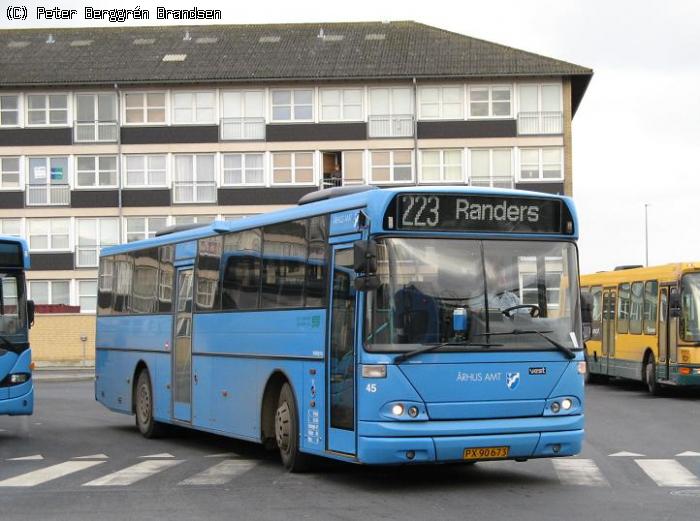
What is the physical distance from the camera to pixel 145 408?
20594 millimetres

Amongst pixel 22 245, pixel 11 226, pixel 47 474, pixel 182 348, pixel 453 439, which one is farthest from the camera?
pixel 11 226

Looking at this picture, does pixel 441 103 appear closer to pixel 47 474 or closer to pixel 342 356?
pixel 47 474

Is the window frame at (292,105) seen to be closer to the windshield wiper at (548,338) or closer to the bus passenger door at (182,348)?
the bus passenger door at (182,348)

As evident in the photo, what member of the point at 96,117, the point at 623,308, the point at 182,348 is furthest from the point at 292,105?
the point at 182,348

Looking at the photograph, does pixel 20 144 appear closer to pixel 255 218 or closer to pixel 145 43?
pixel 145 43

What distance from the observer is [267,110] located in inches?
2544

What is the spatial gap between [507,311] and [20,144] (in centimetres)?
5554

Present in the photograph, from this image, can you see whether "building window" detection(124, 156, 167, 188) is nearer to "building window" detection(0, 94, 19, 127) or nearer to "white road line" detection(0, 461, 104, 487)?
"building window" detection(0, 94, 19, 127)

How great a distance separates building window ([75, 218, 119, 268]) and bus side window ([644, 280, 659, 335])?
125ft

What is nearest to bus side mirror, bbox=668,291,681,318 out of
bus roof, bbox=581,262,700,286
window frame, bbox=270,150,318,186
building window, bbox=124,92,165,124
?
bus roof, bbox=581,262,700,286

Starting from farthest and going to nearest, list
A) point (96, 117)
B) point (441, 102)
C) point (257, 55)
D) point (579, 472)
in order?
1. point (257, 55)
2. point (96, 117)
3. point (441, 102)
4. point (579, 472)

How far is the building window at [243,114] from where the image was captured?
64.6 metres

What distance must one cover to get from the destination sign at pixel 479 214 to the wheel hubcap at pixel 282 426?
115 inches

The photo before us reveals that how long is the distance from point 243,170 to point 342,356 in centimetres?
5157
